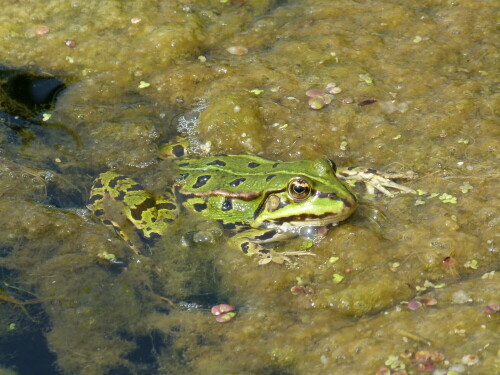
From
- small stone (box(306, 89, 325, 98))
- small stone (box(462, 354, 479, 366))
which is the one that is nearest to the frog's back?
small stone (box(306, 89, 325, 98))

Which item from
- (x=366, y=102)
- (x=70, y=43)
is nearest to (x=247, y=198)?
(x=366, y=102)

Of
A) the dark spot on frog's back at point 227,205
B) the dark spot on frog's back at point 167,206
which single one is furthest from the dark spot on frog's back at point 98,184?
the dark spot on frog's back at point 227,205

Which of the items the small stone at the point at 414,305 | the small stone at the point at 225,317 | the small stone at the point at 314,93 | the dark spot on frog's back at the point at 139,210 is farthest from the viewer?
the small stone at the point at 314,93

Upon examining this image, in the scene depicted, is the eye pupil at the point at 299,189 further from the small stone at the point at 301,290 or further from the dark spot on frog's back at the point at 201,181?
the dark spot on frog's back at the point at 201,181

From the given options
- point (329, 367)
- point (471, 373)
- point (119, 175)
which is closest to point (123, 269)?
point (119, 175)

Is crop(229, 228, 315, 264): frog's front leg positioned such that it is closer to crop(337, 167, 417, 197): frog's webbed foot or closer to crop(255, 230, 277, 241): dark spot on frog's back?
crop(255, 230, 277, 241): dark spot on frog's back

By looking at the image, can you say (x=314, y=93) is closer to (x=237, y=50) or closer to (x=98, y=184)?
(x=237, y=50)

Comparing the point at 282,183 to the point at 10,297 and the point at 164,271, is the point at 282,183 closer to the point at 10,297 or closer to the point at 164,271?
the point at 164,271
